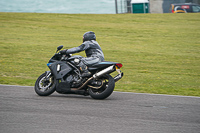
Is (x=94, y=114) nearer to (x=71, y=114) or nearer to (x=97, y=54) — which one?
(x=71, y=114)

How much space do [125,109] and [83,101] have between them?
4.26 ft

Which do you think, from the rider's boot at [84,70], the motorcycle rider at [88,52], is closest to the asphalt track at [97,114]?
the rider's boot at [84,70]

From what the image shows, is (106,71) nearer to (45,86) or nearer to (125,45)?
(45,86)

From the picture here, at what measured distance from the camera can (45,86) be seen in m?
9.16

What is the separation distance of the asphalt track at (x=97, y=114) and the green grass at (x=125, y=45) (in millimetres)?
2392

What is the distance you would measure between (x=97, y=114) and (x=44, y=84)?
2633 mm

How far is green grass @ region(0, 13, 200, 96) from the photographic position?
13.0 meters

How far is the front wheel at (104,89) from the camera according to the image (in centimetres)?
841

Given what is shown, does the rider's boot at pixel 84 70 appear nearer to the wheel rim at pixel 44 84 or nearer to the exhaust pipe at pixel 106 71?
the exhaust pipe at pixel 106 71

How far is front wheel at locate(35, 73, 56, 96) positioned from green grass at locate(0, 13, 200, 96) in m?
2.71

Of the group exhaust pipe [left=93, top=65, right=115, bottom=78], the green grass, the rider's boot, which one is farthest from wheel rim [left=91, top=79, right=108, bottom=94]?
the green grass

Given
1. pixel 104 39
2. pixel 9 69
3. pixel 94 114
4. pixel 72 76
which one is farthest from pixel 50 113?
pixel 104 39

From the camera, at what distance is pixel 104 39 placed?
23734 millimetres

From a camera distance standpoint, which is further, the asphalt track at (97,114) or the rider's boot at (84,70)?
the rider's boot at (84,70)
